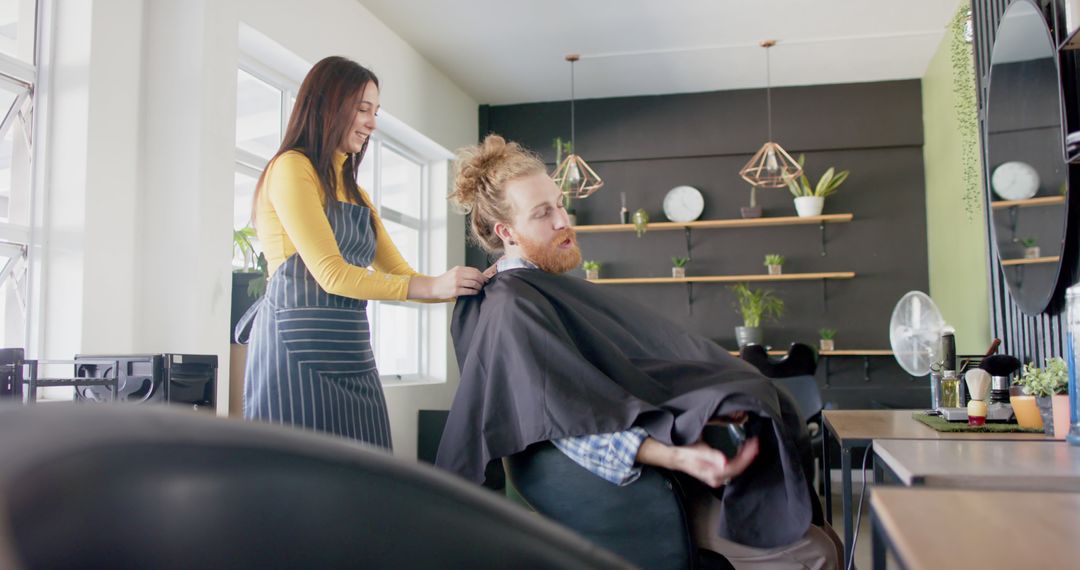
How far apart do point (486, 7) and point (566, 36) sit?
2.42 feet

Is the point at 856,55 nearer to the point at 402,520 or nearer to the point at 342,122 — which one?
the point at 342,122

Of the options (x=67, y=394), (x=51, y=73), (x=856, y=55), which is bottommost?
(x=67, y=394)

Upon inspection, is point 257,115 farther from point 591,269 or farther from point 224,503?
point 224,503

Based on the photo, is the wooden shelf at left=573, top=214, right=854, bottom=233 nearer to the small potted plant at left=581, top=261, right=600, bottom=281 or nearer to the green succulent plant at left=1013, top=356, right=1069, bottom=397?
the small potted plant at left=581, top=261, right=600, bottom=281

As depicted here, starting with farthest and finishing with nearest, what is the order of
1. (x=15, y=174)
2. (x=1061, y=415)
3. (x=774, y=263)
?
(x=774, y=263) < (x=15, y=174) < (x=1061, y=415)

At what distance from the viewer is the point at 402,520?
0.29 m

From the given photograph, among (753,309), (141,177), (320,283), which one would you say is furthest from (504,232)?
(753,309)

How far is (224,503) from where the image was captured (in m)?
0.26

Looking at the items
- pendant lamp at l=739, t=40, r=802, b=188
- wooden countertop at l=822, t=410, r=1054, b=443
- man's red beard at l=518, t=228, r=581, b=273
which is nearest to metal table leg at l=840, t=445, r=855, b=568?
wooden countertop at l=822, t=410, r=1054, b=443

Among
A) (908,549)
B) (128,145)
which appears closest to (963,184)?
(128,145)

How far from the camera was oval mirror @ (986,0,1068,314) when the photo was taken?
2420mm

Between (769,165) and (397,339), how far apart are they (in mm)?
3165

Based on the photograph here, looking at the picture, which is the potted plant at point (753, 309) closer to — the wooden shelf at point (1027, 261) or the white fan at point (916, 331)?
the white fan at point (916, 331)

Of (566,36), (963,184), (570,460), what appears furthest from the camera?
(566,36)
